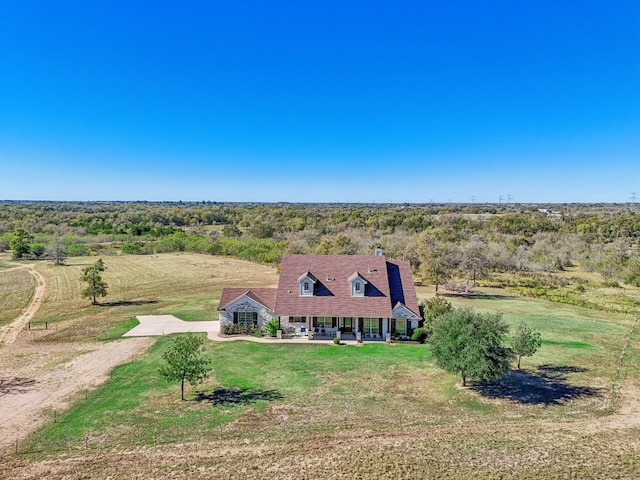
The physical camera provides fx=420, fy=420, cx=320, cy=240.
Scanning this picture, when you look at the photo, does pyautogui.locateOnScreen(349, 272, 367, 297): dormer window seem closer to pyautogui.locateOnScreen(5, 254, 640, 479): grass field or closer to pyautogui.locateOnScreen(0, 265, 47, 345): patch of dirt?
pyautogui.locateOnScreen(5, 254, 640, 479): grass field

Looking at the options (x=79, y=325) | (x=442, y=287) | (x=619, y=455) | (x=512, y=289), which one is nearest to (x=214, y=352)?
(x=79, y=325)

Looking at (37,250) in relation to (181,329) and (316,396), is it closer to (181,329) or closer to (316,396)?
(181,329)

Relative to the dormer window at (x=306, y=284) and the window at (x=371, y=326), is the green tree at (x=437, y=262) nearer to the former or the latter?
the window at (x=371, y=326)

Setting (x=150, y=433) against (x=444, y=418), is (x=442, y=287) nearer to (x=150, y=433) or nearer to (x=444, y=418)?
(x=444, y=418)

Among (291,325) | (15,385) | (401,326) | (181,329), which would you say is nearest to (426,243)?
(401,326)

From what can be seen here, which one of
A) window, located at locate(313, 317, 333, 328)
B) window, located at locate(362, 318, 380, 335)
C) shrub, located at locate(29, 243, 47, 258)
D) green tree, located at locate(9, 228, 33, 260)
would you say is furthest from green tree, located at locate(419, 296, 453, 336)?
shrub, located at locate(29, 243, 47, 258)
